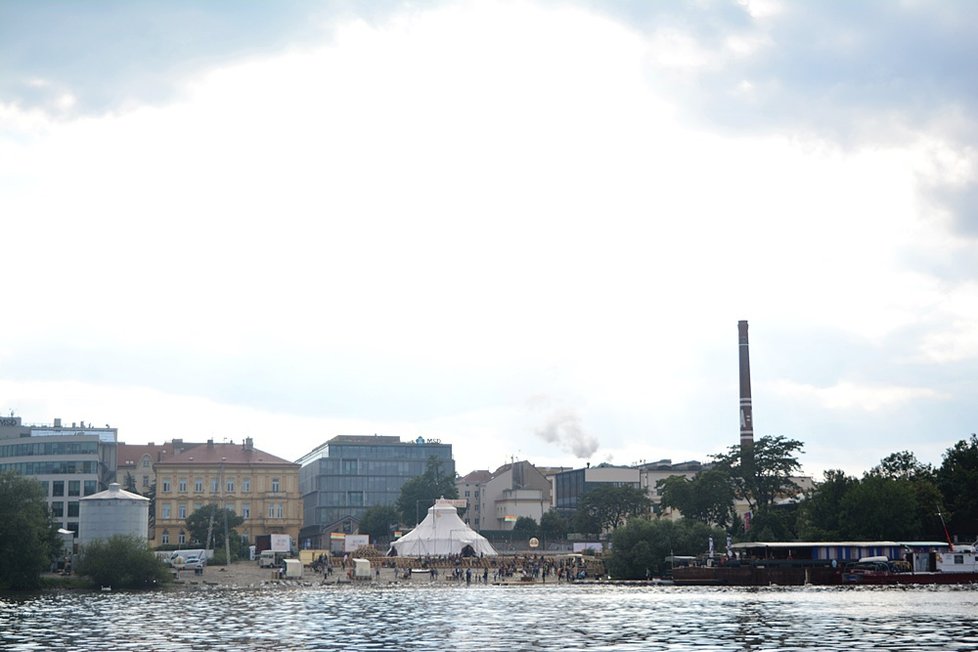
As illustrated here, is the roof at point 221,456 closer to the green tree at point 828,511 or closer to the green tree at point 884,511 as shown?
the green tree at point 828,511

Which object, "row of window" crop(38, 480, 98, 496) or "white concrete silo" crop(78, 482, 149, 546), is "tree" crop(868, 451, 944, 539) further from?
"row of window" crop(38, 480, 98, 496)

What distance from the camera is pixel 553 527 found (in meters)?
194

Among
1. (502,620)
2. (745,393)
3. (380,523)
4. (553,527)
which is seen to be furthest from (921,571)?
(380,523)

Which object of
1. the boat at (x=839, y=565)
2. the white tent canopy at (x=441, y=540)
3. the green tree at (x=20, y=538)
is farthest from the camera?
the white tent canopy at (x=441, y=540)

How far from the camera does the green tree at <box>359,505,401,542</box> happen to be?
630 ft

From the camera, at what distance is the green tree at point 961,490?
122 meters

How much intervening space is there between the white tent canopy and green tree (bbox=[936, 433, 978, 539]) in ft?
171

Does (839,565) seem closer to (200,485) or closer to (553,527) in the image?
(553,527)

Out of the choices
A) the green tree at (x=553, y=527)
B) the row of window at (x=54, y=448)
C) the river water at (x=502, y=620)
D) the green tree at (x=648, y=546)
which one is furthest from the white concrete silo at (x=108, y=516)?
the green tree at (x=553, y=527)

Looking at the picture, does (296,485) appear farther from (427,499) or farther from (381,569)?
(381,569)

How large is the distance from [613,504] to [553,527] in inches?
774

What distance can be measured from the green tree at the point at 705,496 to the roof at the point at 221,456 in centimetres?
6674

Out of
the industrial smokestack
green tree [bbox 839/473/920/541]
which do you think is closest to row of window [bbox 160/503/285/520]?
the industrial smokestack

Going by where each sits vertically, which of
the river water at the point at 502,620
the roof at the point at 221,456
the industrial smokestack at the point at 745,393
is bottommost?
the river water at the point at 502,620
